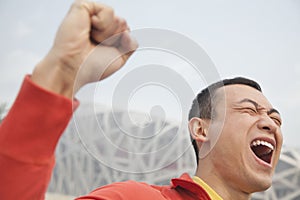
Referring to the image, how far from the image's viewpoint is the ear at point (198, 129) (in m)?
1.56

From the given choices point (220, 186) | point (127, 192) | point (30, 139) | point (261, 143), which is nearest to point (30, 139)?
point (30, 139)

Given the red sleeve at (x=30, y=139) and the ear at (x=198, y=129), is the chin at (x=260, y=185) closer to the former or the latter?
the ear at (x=198, y=129)

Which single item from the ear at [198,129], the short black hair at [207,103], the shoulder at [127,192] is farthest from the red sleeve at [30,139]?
the ear at [198,129]

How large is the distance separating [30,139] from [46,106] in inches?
2.0

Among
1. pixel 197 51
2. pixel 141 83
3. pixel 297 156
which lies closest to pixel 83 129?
pixel 141 83

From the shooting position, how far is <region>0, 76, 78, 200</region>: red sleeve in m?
0.65

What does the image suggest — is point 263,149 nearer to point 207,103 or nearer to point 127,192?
point 207,103

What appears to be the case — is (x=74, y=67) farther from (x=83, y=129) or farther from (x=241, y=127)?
(x=241, y=127)

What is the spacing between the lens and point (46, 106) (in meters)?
0.66

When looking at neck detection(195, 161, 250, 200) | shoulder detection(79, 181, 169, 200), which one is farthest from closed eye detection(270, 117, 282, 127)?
shoulder detection(79, 181, 169, 200)

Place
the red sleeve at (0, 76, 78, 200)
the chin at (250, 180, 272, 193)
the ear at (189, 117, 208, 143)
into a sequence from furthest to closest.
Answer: the ear at (189, 117, 208, 143) → the chin at (250, 180, 272, 193) → the red sleeve at (0, 76, 78, 200)

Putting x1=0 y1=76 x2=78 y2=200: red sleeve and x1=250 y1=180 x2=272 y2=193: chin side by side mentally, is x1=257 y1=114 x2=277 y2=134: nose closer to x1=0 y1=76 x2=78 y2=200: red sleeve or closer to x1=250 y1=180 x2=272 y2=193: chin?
x1=250 y1=180 x2=272 y2=193: chin

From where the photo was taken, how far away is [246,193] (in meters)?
1.45

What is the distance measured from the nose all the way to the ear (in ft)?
0.58
